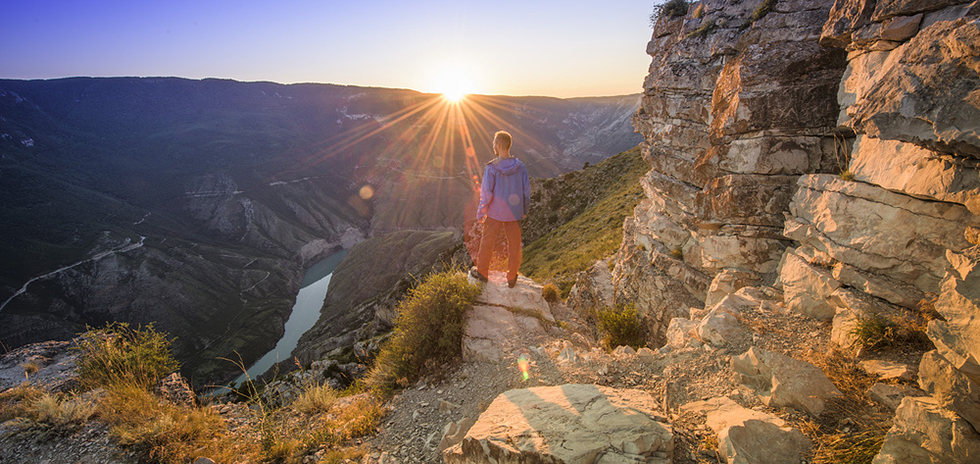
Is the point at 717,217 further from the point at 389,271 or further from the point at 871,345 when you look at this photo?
the point at 389,271

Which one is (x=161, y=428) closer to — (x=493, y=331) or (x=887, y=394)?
(x=493, y=331)

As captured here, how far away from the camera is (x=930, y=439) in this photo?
93.7 inches

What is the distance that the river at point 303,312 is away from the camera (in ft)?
138

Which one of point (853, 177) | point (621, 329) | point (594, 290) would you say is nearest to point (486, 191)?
point (621, 329)

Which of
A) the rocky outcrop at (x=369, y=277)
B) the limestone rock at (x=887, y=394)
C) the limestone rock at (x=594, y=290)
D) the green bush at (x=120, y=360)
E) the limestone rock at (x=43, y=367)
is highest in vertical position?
the limestone rock at (x=887, y=394)

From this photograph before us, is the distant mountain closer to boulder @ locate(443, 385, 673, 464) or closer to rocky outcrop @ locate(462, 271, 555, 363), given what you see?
rocky outcrop @ locate(462, 271, 555, 363)

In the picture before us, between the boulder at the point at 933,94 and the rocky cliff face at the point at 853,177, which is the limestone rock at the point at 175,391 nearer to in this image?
the rocky cliff face at the point at 853,177

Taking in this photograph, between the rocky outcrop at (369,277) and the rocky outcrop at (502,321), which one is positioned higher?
the rocky outcrop at (502,321)

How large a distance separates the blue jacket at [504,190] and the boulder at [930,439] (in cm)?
456

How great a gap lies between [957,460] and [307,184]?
107818mm

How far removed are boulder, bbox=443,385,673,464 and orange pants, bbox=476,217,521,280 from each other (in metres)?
3.14

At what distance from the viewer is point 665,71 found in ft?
36.6

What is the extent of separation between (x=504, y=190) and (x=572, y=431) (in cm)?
392

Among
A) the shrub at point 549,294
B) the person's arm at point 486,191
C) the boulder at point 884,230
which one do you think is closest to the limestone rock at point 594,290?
the shrub at point 549,294
